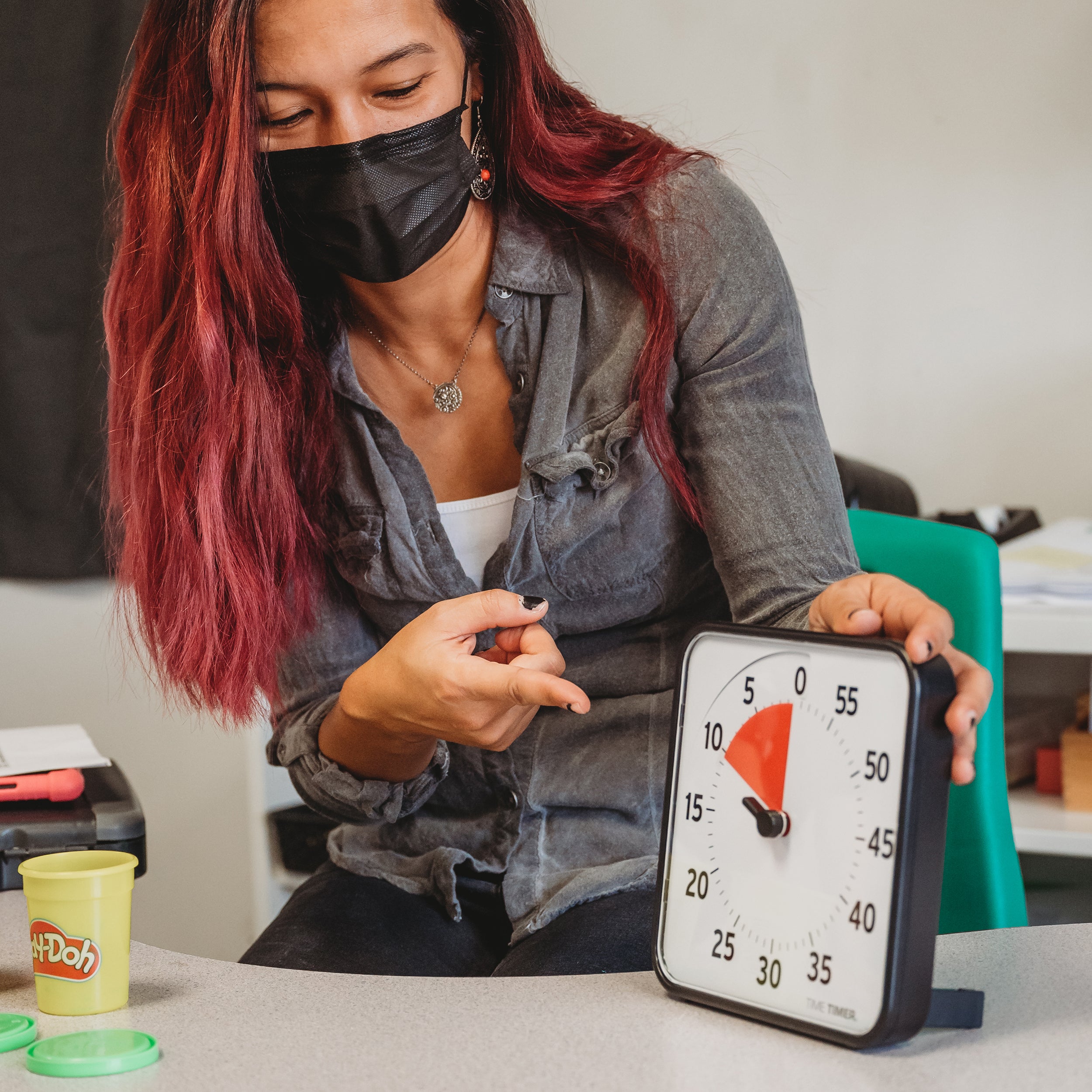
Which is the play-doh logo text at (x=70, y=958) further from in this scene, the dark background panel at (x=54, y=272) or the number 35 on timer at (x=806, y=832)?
the dark background panel at (x=54, y=272)

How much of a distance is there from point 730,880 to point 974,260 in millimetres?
1812

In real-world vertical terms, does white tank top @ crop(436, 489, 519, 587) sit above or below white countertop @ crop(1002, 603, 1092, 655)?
above

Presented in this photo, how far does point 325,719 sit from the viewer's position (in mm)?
1051

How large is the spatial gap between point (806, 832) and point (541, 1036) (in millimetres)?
174

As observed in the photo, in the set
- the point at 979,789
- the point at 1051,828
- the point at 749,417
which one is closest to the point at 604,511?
the point at 749,417

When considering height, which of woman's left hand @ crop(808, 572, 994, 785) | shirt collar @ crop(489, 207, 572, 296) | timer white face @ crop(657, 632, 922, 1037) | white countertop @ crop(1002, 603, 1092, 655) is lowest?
white countertop @ crop(1002, 603, 1092, 655)

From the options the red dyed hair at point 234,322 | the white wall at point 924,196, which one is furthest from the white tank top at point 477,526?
the white wall at point 924,196

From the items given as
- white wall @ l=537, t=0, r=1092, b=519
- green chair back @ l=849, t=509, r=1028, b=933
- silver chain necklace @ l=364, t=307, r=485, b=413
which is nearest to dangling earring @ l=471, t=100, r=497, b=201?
silver chain necklace @ l=364, t=307, r=485, b=413

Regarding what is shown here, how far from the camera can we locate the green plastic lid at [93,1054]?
0.58 metres

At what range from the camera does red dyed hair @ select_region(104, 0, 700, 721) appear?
99cm

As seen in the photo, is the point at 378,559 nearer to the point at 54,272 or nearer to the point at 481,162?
the point at 481,162

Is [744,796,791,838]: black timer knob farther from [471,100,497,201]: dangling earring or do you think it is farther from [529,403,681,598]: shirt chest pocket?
[471,100,497,201]: dangling earring

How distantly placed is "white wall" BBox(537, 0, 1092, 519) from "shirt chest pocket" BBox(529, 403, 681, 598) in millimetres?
1256

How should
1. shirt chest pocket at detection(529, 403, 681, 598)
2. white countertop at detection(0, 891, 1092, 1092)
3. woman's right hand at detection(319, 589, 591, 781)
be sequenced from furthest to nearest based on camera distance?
1. shirt chest pocket at detection(529, 403, 681, 598)
2. woman's right hand at detection(319, 589, 591, 781)
3. white countertop at detection(0, 891, 1092, 1092)
